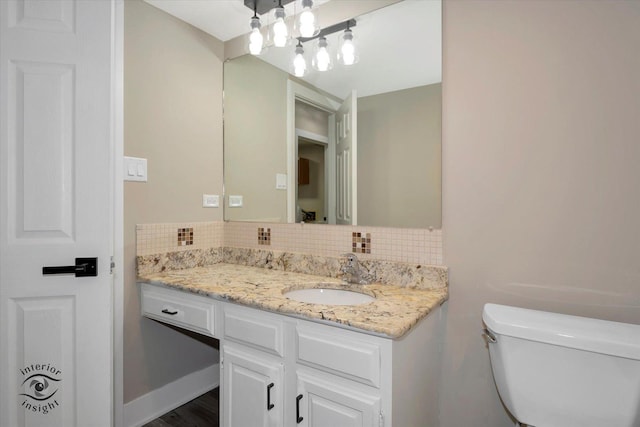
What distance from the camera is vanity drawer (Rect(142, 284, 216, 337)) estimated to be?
55.9 inches

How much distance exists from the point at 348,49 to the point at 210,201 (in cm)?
119

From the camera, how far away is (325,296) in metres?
1.52

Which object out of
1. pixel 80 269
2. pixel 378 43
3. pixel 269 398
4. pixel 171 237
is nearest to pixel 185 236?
pixel 171 237

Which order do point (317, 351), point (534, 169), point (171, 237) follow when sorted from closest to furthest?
point (317, 351), point (534, 169), point (171, 237)

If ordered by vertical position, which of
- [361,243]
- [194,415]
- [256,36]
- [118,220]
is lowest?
[194,415]

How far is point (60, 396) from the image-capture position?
130cm

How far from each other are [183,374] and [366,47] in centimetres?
209

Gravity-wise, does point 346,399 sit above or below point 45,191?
below

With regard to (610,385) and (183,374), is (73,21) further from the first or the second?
(610,385)

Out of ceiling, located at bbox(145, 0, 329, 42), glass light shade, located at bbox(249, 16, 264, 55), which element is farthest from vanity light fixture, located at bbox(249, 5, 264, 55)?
ceiling, located at bbox(145, 0, 329, 42)

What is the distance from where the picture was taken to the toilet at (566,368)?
3.03ft

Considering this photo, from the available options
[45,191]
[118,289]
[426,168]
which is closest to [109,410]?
[118,289]

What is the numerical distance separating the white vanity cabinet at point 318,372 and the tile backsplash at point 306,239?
29cm

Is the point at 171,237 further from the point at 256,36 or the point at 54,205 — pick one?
the point at 256,36
